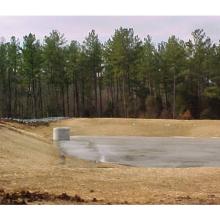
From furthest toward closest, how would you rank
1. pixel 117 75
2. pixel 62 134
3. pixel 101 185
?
pixel 117 75
pixel 62 134
pixel 101 185

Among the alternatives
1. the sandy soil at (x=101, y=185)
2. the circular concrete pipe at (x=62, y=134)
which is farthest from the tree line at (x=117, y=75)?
the sandy soil at (x=101, y=185)

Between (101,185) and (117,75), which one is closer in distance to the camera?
(101,185)

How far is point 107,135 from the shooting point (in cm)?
3544

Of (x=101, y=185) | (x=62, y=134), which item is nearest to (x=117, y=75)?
(x=62, y=134)

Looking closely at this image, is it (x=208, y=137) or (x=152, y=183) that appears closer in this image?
(x=152, y=183)

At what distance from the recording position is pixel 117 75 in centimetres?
5900

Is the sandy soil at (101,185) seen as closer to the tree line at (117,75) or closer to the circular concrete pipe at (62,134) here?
the circular concrete pipe at (62,134)

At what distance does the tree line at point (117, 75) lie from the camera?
186 feet

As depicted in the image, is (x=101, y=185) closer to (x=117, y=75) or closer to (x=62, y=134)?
(x=62, y=134)

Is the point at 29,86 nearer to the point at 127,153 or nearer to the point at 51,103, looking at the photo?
the point at 51,103

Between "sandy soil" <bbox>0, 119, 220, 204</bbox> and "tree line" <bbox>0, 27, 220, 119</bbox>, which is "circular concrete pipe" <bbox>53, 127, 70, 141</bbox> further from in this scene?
"tree line" <bbox>0, 27, 220, 119</bbox>

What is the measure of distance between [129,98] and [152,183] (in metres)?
51.4

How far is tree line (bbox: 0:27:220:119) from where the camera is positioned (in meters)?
56.7
